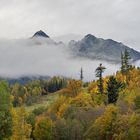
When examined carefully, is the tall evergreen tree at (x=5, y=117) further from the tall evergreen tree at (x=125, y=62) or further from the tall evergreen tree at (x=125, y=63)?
the tall evergreen tree at (x=125, y=63)

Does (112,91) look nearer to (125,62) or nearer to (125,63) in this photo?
(125,62)

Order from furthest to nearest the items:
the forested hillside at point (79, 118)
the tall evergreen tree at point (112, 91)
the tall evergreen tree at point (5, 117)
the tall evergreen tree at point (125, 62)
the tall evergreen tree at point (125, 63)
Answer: the tall evergreen tree at point (125, 63) < the tall evergreen tree at point (125, 62) < the tall evergreen tree at point (112, 91) < the forested hillside at point (79, 118) < the tall evergreen tree at point (5, 117)

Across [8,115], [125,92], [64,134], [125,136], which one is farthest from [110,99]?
[8,115]

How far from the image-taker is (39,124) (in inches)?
5148

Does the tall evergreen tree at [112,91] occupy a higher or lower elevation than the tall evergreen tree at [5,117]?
higher

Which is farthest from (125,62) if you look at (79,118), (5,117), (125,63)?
(5,117)

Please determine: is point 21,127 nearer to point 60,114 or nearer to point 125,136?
point 125,136

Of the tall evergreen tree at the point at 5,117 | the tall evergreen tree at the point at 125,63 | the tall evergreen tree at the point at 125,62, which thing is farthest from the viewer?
the tall evergreen tree at the point at 125,63

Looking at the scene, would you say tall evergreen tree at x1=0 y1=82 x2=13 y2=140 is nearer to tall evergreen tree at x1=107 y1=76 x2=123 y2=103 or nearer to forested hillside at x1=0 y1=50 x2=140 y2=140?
forested hillside at x1=0 y1=50 x2=140 y2=140

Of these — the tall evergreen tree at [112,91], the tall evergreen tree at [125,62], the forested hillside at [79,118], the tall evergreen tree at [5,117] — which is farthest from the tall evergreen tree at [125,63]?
the tall evergreen tree at [5,117]

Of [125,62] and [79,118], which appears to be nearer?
[79,118]

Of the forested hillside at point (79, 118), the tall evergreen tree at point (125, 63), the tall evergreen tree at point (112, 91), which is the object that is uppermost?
the tall evergreen tree at point (125, 63)

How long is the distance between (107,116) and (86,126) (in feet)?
55.3

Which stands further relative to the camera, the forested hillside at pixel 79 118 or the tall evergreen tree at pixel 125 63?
the tall evergreen tree at pixel 125 63
